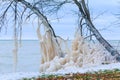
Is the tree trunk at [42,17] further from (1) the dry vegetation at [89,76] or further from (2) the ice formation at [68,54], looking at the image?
(1) the dry vegetation at [89,76]

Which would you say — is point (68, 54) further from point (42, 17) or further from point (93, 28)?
point (93, 28)

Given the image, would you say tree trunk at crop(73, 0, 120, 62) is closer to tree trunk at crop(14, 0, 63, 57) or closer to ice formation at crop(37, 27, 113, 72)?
tree trunk at crop(14, 0, 63, 57)

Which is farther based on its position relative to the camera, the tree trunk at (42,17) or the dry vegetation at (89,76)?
the tree trunk at (42,17)

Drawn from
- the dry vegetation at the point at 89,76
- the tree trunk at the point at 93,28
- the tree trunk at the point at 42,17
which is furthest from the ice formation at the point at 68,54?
the dry vegetation at the point at 89,76

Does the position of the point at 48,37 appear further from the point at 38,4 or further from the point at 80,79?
the point at 80,79

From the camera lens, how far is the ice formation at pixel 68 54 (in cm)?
1862

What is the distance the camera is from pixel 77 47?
19141 mm

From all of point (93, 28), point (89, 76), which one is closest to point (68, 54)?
point (93, 28)

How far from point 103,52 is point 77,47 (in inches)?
61.5

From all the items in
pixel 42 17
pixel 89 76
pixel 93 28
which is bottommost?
pixel 89 76

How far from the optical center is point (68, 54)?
18953 millimetres

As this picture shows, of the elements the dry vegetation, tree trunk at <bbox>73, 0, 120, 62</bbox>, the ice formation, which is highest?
tree trunk at <bbox>73, 0, 120, 62</bbox>

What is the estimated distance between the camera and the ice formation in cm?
1862

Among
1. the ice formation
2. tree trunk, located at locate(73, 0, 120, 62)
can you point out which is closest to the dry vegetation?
the ice formation
